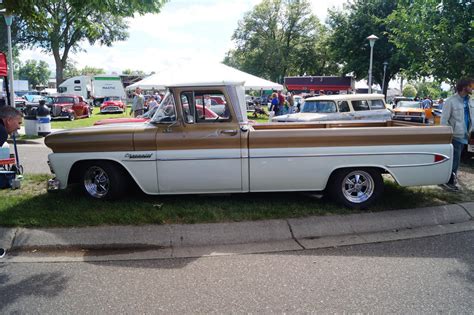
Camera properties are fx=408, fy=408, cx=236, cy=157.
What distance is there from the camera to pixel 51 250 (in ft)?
15.5

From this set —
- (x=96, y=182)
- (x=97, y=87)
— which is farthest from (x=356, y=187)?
(x=97, y=87)

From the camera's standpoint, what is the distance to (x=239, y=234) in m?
5.03

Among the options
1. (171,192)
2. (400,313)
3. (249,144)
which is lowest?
(400,313)

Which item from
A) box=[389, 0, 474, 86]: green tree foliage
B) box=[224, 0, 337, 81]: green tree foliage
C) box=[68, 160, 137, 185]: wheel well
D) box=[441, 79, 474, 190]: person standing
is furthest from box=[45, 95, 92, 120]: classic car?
box=[224, 0, 337, 81]: green tree foliage

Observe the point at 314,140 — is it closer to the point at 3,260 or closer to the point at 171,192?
the point at 171,192

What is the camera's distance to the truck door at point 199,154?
5.54 meters

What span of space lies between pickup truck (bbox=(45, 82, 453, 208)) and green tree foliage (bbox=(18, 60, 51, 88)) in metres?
123

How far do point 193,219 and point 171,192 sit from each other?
1.97ft

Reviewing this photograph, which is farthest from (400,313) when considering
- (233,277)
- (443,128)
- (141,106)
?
(141,106)

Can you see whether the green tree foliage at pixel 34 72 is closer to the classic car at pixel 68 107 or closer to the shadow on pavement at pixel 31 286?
the classic car at pixel 68 107

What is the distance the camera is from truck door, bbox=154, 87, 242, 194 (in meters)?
5.54

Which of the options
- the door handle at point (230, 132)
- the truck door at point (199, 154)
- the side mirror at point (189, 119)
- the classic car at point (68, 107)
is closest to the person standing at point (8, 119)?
the truck door at point (199, 154)

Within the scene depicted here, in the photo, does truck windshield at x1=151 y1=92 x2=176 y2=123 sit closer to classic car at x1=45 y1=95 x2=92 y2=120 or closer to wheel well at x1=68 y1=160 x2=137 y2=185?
wheel well at x1=68 y1=160 x2=137 y2=185

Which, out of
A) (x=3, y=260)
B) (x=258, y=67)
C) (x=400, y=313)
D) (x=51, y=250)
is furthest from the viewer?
(x=258, y=67)
